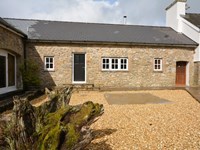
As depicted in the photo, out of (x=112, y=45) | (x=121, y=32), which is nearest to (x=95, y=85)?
→ (x=112, y=45)

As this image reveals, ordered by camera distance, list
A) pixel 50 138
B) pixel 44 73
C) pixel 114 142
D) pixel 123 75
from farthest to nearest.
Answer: pixel 123 75 → pixel 44 73 → pixel 114 142 → pixel 50 138

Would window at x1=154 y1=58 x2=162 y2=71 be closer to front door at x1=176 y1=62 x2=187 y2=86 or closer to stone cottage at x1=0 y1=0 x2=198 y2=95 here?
stone cottage at x1=0 y1=0 x2=198 y2=95

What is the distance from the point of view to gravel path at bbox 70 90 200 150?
17.2ft

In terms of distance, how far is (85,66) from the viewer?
17.1 m

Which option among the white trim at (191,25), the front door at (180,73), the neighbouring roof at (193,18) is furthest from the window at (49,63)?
the neighbouring roof at (193,18)

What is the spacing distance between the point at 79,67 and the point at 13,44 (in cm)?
544

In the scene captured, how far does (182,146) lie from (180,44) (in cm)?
1446

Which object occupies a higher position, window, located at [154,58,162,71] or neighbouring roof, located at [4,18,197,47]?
neighbouring roof, located at [4,18,197,47]

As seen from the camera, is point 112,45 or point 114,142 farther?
point 112,45

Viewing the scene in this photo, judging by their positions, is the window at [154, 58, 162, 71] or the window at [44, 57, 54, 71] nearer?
the window at [44, 57, 54, 71]

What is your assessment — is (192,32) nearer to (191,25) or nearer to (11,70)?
(191,25)

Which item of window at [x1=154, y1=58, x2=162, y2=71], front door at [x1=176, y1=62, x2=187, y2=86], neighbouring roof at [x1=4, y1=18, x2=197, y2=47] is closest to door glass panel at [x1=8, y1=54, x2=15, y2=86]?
neighbouring roof at [x1=4, y1=18, x2=197, y2=47]

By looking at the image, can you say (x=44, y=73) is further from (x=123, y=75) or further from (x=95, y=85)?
(x=123, y=75)

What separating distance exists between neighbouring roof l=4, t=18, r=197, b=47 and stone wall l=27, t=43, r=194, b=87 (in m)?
0.55
